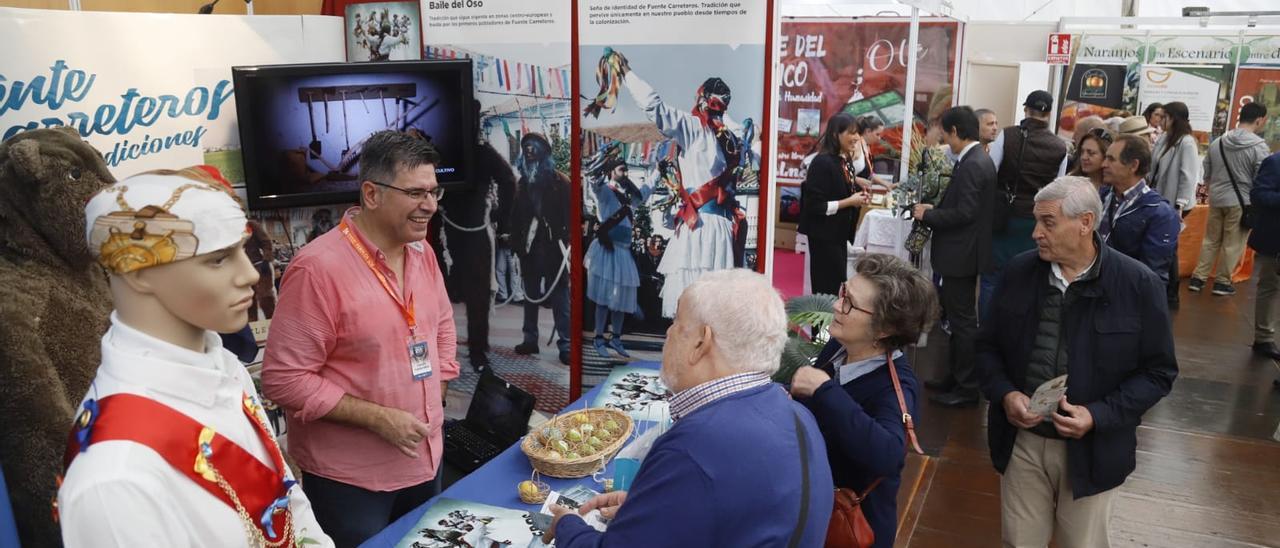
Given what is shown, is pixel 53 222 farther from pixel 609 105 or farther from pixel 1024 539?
pixel 1024 539

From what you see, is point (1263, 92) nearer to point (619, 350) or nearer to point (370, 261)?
point (619, 350)

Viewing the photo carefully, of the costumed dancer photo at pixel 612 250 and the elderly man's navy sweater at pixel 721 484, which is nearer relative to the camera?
the elderly man's navy sweater at pixel 721 484

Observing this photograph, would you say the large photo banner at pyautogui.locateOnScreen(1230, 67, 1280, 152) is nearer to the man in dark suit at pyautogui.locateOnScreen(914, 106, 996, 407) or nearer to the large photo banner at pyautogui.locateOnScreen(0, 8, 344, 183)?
the man in dark suit at pyautogui.locateOnScreen(914, 106, 996, 407)

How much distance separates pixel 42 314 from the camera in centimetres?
216

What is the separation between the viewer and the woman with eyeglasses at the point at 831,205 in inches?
218

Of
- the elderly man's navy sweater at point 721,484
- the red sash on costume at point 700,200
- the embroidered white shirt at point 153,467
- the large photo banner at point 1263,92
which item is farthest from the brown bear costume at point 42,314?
the large photo banner at point 1263,92

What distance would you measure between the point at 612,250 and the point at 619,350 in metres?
0.45

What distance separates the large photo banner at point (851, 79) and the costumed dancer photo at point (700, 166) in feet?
16.6

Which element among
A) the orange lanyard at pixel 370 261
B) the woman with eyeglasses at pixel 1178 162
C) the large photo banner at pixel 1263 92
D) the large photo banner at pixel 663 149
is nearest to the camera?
the orange lanyard at pixel 370 261

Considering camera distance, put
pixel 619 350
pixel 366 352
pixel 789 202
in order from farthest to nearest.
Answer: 1. pixel 789 202
2. pixel 619 350
3. pixel 366 352

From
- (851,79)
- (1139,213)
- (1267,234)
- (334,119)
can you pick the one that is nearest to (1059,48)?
(851,79)

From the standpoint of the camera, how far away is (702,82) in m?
3.42

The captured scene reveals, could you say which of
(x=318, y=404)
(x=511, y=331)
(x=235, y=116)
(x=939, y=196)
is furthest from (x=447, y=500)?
(x=939, y=196)

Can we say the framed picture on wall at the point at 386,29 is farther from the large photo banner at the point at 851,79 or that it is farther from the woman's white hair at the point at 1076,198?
the large photo banner at the point at 851,79
